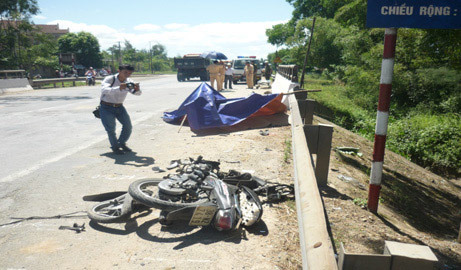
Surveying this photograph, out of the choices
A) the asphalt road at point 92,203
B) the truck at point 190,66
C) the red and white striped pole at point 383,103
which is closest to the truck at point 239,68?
the truck at point 190,66

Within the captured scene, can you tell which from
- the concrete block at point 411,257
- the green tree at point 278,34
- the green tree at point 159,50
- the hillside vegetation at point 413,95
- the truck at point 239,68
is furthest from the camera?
the green tree at point 159,50

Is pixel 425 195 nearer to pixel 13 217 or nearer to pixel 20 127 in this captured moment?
pixel 13 217

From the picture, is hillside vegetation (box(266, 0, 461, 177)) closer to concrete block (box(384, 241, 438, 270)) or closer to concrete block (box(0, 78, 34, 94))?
concrete block (box(384, 241, 438, 270))

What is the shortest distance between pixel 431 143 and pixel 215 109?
703 cm

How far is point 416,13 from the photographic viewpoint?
139 inches

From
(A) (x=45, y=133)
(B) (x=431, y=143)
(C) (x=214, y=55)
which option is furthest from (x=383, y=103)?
(C) (x=214, y=55)

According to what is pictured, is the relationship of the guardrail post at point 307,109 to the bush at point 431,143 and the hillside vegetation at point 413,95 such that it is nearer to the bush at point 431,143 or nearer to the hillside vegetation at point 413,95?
the hillside vegetation at point 413,95

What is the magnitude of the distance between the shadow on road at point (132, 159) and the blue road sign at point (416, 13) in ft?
13.0

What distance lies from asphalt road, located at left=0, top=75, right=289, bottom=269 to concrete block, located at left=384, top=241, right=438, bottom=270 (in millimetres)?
1651

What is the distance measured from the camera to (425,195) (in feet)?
22.7

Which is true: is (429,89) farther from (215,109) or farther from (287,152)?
(287,152)

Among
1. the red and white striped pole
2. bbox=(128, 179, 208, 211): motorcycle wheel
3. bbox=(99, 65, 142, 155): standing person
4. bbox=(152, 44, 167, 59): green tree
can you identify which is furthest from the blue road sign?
bbox=(152, 44, 167, 59): green tree

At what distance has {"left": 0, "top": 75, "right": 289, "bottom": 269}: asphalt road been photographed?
9.52 feet

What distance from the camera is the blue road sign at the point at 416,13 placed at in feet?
11.5
